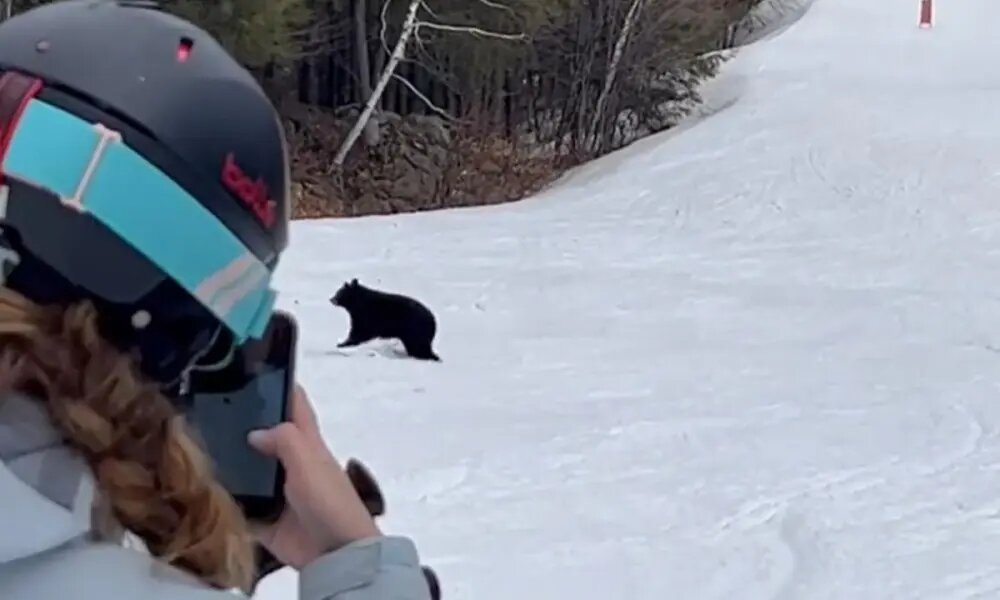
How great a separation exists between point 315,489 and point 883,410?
6.02 m

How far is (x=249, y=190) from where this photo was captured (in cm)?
142

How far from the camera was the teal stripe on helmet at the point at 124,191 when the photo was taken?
1318mm

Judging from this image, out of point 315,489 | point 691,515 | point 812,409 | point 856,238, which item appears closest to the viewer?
point 315,489

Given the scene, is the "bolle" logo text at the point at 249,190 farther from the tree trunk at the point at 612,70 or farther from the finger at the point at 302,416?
the tree trunk at the point at 612,70

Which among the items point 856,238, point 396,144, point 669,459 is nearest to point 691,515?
point 669,459

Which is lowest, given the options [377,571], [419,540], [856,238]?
[856,238]

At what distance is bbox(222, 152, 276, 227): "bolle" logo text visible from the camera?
1.40 meters

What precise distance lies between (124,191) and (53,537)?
278 millimetres

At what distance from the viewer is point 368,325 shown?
7941mm

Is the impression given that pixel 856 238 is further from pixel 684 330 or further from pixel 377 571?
pixel 377 571

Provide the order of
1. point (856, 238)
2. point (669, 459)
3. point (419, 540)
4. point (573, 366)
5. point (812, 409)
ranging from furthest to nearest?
point (856, 238) → point (573, 366) → point (812, 409) → point (669, 459) → point (419, 540)

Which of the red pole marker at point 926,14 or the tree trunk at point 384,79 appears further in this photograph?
the red pole marker at point 926,14

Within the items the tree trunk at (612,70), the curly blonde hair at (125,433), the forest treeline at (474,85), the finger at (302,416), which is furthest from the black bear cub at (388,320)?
the tree trunk at (612,70)

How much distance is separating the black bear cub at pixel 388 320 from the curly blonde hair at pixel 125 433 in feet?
20.7
